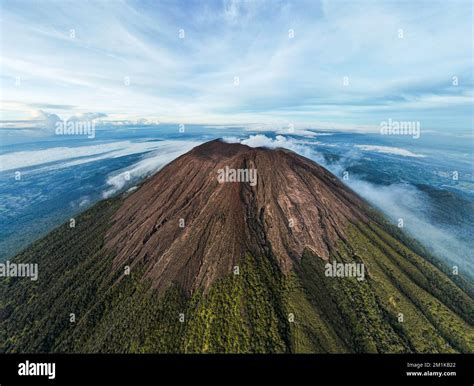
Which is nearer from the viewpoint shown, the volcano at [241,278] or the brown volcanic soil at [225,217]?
the volcano at [241,278]

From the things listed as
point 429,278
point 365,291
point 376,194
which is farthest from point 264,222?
point 376,194

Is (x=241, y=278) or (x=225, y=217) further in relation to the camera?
(x=225, y=217)

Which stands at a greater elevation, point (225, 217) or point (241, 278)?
point (225, 217)

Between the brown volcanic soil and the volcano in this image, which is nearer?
the volcano

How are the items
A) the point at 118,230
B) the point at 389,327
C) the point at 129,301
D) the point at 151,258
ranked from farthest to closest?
the point at 118,230 < the point at 151,258 < the point at 129,301 < the point at 389,327

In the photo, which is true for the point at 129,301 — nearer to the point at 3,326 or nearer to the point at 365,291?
the point at 3,326
